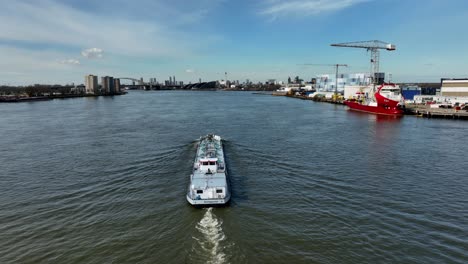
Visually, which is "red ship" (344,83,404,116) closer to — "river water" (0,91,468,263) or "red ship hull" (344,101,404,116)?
"red ship hull" (344,101,404,116)

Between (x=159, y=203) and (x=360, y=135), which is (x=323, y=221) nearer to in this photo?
(x=159, y=203)

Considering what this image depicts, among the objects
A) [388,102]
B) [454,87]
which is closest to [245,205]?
[388,102]

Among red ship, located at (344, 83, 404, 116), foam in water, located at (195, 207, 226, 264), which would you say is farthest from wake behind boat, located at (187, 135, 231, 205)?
red ship, located at (344, 83, 404, 116)

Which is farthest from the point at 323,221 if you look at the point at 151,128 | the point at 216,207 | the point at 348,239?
the point at 151,128

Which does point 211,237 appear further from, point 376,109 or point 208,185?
point 376,109

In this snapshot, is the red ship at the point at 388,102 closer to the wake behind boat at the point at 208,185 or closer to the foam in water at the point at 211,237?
the wake behind boat at the point at 208,185

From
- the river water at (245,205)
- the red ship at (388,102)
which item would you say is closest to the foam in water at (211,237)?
the river water at (245,205)
